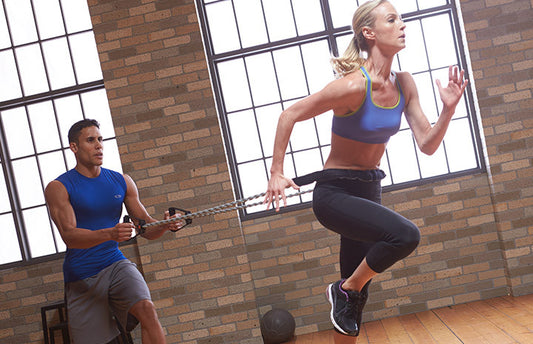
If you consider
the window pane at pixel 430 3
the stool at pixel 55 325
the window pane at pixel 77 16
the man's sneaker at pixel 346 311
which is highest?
the window pane at pixel 77 16

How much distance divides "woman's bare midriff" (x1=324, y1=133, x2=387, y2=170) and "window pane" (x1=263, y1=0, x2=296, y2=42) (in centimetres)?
241

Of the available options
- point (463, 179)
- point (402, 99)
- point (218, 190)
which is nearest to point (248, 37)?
point (218, 190)

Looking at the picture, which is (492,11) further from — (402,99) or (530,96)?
(402,99)

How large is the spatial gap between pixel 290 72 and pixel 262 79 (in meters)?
0.25

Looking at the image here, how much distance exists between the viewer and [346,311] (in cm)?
232

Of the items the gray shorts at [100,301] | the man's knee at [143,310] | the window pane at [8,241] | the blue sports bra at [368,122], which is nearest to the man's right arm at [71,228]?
the gray shorts at [100,301]

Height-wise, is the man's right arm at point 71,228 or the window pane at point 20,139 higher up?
the window pane at point 20,139

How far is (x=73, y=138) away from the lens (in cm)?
324

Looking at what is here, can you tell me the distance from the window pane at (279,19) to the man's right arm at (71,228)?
7.63ft

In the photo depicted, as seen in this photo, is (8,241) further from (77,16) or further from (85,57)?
(77,16)

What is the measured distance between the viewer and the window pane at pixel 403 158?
14.9ft

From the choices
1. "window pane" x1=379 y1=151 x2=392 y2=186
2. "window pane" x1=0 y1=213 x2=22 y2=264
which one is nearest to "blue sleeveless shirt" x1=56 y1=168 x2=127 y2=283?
"window pane" x1=0 y1=213 x2=22 y2=264

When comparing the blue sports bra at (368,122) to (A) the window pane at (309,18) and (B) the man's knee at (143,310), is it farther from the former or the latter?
(A) the window pane at (309,18)

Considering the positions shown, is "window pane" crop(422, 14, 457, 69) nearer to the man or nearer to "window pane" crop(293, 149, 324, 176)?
"window pane" crop(293, 149, 324, 176)
